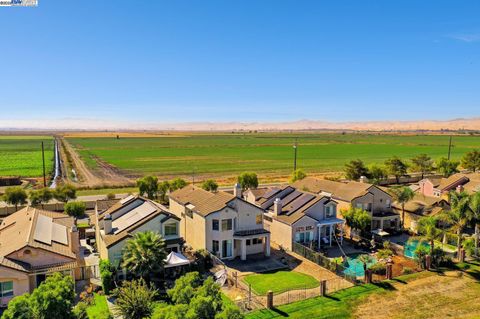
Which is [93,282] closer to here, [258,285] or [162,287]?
[162,287]

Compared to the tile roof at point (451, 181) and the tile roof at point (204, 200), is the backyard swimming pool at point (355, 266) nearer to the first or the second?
the tile roof at point (204, 200)

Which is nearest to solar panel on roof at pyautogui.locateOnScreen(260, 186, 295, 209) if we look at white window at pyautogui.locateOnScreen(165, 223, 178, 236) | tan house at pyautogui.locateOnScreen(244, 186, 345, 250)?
tan house at pyautogui.locateOnScreen(244, 186, 345, 250)

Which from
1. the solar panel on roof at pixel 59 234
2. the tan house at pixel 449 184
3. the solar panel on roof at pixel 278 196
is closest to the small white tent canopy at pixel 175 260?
the solar panel on roof at pixel 59 234

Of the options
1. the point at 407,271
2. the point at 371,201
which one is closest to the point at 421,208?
the point at 371,201

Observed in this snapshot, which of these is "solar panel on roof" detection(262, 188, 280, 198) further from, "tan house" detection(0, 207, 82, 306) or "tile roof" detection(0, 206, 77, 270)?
"tan house" detection(0, 207, 82, 306)

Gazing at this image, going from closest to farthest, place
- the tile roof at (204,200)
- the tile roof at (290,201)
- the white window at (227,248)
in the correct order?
1. the white window at (227,248)
2. the tile roof at (204,200)
3. the tile roof at (290,201)

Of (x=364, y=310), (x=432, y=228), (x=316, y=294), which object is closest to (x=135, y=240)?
(x=316, y=294)
